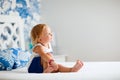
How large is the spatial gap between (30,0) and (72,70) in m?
1.84

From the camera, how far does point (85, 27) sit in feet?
11.8

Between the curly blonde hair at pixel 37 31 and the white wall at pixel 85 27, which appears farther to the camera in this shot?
the white wall at pixel 85 27

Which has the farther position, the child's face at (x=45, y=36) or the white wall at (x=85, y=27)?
the white wall at (x=85, y=27)

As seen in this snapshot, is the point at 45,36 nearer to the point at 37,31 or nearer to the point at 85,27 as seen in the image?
the point at 37,31

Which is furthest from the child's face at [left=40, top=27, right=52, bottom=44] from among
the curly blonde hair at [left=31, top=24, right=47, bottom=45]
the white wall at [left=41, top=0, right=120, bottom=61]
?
the white wall at [left=41, top=0, right=120, bottom=61]

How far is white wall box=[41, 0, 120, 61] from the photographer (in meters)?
3.56

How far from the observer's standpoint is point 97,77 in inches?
60.4

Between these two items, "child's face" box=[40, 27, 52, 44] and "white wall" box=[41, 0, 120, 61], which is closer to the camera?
"child's face" box=[40, 27, 52, 44]

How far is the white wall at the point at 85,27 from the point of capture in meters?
3.56

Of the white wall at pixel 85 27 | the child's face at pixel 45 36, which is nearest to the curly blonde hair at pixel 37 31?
the child's face at pixel 45 36

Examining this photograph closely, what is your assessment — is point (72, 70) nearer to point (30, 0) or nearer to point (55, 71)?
point (55, 71)

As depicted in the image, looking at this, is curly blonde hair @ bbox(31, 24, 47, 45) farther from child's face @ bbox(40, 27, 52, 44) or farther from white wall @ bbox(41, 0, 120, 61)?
white wall @ bbox(41, 0, 120, 61)

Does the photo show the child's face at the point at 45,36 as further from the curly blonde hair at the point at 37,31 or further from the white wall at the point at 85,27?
the white wall at the point at 85,27

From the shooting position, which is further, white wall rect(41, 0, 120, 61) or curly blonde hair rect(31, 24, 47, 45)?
white wall rect(41, 0, 120, 61)
